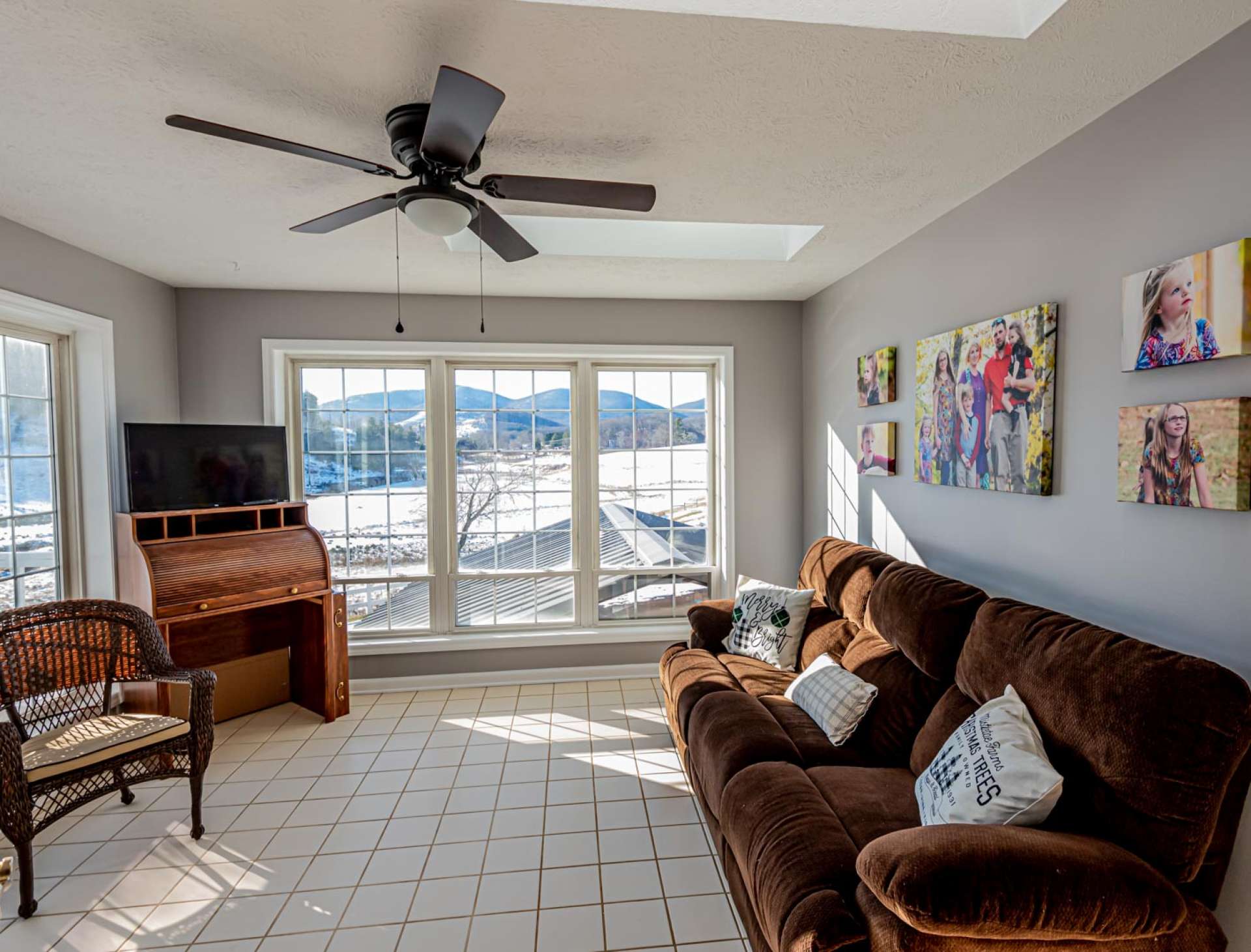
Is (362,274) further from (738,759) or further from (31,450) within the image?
(738,759)

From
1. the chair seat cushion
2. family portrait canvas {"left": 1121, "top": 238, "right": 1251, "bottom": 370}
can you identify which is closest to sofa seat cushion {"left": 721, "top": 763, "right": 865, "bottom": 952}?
family portrait canvas {"left": 1121, "top": 238, "right": 1251, "bottom": 370}

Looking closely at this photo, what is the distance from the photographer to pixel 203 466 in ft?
10.5

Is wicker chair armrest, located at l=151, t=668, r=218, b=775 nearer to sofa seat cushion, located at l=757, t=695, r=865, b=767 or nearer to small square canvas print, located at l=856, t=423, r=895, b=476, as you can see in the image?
sofa seat cushion, located at l=757, t=695, r=865, b=767

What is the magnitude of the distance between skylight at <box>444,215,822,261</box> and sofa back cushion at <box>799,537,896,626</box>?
5.04ft

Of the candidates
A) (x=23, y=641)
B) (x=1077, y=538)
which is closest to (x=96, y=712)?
(x=23, y=641)

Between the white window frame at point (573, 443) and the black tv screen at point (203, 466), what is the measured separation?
37cm

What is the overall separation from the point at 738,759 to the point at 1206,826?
1.16 meters

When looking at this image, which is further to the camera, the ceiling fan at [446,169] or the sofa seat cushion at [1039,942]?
the ceiling fan at [446,169]

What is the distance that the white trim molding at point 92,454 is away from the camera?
3.00 metres

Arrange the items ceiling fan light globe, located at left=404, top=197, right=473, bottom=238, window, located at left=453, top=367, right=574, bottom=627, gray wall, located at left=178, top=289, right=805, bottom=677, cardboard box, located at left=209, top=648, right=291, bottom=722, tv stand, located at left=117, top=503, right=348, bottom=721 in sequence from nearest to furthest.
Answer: ceiling fan light globe, located at left=404, top=197, right=473, bottom=238 → tv stand, located at left=117, top=503, right=348, bottom=721 → cardboard box, located at left=209, top=648, right=291, bottom=722 → gray wall, located at left=178, top=289, right=805, bottom=677 → window, located at left=453, top=367, right=574, bottom=627

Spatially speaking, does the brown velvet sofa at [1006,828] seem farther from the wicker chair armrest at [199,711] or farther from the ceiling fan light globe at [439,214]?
the wicker chair armrest at [199,711]

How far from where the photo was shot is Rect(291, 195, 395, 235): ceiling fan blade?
1.80 metres

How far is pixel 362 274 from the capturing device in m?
3.39

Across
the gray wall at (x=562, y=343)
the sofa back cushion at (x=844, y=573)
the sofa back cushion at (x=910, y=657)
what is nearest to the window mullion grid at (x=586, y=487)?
the gray wall at (x=562, y=343)
